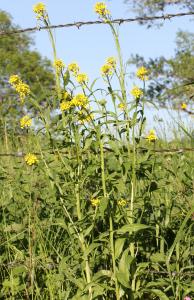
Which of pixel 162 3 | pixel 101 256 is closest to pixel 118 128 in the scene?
pixel 101 256

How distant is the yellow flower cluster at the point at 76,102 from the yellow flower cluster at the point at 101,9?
0.41 meters

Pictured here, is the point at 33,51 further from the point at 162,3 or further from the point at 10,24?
the point at 162,3

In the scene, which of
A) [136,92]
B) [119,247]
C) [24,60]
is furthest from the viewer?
[24,60]

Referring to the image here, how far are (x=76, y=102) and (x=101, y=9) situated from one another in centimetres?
46

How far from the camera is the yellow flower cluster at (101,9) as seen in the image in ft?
7.95

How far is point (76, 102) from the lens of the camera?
2.23 metres

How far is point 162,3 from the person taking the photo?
17.2 m

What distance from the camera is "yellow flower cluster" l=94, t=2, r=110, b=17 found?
242 cm

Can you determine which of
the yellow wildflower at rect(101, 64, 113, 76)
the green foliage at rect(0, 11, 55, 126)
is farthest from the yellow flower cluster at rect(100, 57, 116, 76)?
the green foliage at rect(0, 11, 55, 126)

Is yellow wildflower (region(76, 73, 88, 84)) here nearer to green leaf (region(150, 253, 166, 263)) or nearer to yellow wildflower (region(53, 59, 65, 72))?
yellow wildflower (region(53, 59, 65, 72))

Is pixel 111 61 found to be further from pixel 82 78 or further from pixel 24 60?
pixel 24 60

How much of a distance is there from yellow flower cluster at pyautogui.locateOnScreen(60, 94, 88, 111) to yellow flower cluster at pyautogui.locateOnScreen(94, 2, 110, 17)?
409 millimetres

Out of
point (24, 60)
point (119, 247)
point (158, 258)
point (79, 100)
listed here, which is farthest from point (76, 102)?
point (24, 60)

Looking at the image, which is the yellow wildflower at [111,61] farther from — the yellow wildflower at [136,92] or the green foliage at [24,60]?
the green foliage at [24,60]
